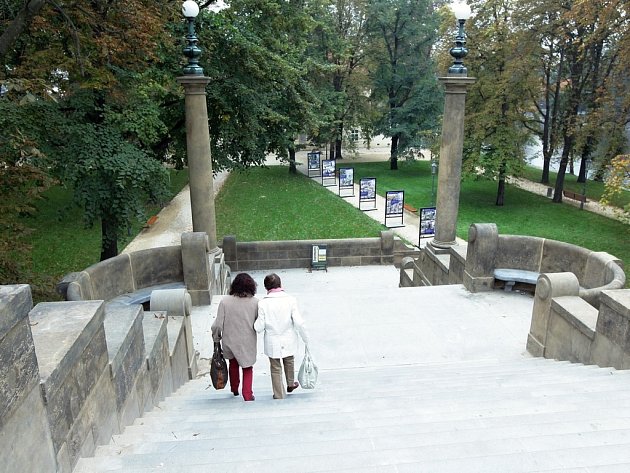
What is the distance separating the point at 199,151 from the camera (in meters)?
10.5

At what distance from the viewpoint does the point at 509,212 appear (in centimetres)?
2497

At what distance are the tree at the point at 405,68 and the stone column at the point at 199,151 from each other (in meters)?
25.3

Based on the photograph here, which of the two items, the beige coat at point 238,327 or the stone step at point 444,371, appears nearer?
the beige coat at point 238,327

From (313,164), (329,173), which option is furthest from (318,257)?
(313,164)

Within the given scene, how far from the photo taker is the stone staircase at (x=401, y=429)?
10.2 feet

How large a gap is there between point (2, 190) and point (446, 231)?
Answer: 8.69 metres

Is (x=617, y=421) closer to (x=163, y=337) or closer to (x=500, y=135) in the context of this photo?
(x=163, y=337)

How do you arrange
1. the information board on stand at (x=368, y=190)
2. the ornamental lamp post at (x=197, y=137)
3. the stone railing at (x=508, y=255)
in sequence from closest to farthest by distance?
1. the stone railing at (x=508, y=255)
2. the ornamental lamp post at (x=197, y=137)
3. the information board on stand at (x=368, y=190)

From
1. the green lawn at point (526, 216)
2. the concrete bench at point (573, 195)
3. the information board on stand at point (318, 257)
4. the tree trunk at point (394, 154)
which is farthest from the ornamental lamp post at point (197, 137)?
the tree trunk at point (394, 154)

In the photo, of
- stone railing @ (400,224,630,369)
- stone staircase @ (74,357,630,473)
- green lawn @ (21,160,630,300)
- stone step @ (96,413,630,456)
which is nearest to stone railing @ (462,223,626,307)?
stone railing @ (400,224,630,369)

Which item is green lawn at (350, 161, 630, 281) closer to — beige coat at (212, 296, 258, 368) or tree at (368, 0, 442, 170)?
tree at (368, 0, 442, 170)

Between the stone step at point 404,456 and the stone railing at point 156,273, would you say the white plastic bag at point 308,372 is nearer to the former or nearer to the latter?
the stone step at point 404,456

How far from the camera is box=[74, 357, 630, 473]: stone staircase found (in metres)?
3.11

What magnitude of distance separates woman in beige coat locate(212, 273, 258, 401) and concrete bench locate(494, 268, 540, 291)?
6035 mm
